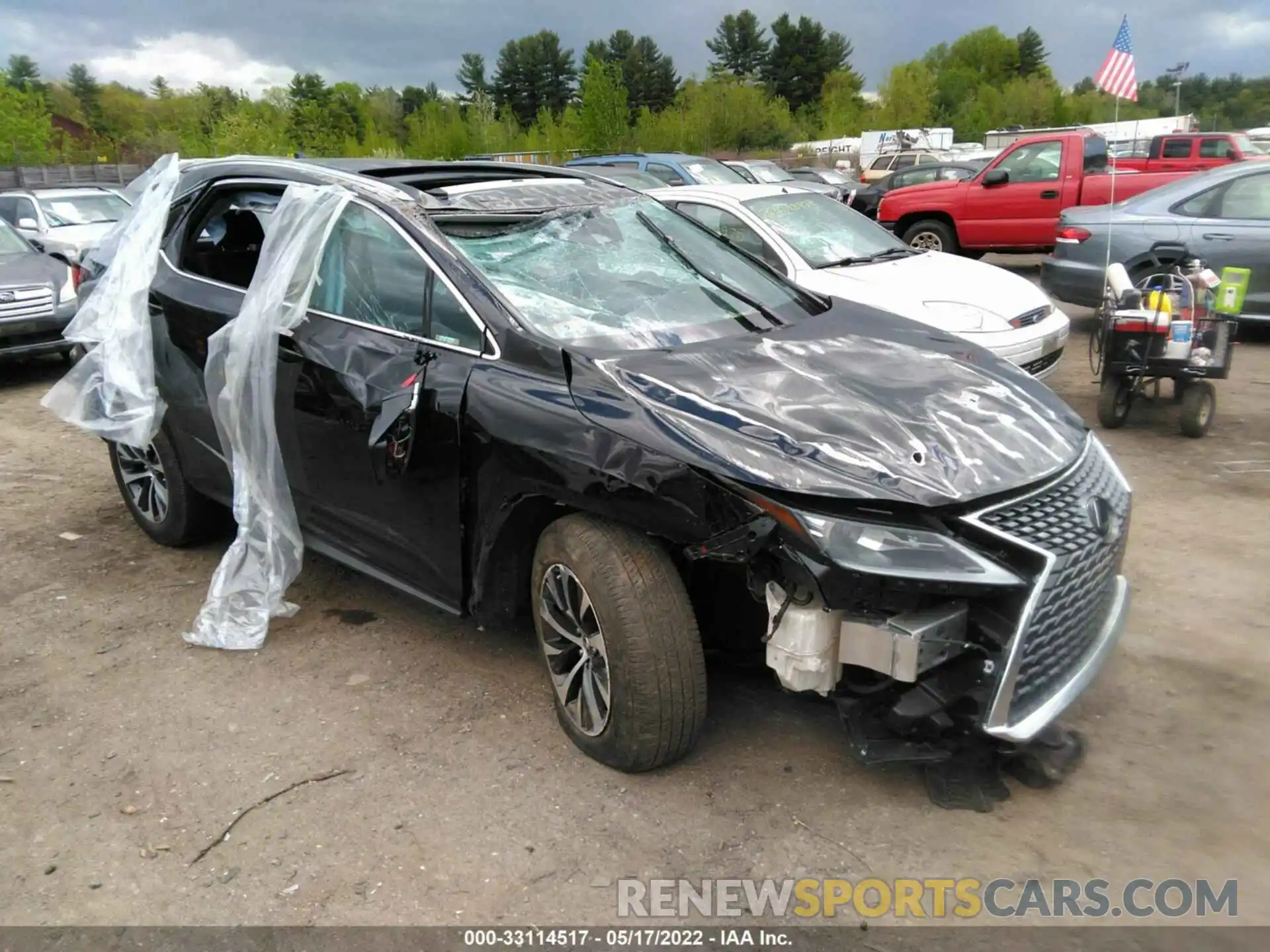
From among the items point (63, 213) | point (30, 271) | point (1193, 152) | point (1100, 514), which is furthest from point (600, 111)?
point (1100, 514)

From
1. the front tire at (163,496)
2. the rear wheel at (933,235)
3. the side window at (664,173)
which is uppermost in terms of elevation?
the side window at (664,173)

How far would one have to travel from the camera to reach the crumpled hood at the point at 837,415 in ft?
8.97

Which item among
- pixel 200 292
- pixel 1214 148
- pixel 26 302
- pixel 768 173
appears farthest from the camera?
pixel 1214 148

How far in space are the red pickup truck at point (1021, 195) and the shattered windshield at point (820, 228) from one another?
5.49 meters

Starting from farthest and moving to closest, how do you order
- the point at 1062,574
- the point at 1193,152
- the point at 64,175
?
the point at 64,175, the point at 1193,152, the point at 1062,574

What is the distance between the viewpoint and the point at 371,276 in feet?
12.4

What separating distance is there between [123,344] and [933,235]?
11168mm

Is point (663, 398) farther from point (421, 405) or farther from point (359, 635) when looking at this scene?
point (359, 635)

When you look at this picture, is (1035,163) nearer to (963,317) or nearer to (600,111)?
(963,317)

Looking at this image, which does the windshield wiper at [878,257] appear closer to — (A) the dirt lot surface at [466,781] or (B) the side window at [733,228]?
(B) the side window at [733,228]

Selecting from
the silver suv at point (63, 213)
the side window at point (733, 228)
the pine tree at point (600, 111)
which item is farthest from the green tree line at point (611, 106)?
the side window at point (733, 228)

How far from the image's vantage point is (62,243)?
13555 mm

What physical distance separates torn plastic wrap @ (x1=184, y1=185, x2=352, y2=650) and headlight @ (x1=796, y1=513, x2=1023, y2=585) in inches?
93.8

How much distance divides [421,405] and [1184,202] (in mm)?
8247
